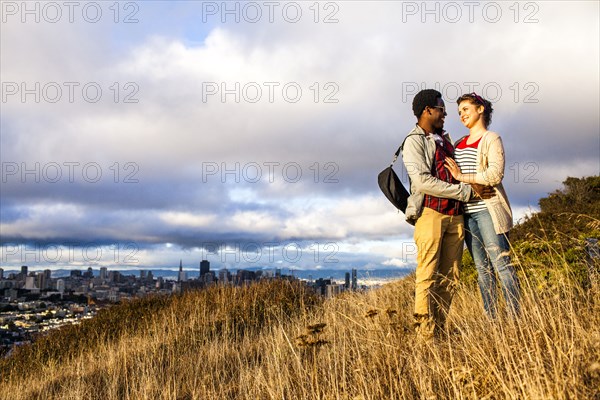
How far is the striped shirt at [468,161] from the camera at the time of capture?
4.27m

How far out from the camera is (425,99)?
436 centimetres

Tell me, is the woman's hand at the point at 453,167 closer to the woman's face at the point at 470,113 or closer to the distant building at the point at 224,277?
the woman's face at the point at 470,113

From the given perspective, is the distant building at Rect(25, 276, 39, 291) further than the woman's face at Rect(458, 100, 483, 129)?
Yes

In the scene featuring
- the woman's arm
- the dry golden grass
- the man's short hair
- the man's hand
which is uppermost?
the man's short hair

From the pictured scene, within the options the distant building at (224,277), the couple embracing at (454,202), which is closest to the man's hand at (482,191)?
the couple embracing at (454,202)

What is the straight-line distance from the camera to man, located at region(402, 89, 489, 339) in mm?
4168

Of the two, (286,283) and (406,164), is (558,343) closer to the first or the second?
(406,164)

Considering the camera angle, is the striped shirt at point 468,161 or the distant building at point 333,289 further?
the distant building at point 333,289

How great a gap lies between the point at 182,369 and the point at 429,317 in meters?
3.68

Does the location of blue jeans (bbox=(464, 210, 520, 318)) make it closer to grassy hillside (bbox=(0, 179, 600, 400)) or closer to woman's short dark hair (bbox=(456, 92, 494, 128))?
grassy hillside (bbox=(0, 179, 600, 400))

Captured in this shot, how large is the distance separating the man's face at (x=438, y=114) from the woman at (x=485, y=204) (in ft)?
0.48

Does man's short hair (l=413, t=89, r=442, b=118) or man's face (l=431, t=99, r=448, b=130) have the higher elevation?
man's short hair (l=413, t=89, r=442, b=118)

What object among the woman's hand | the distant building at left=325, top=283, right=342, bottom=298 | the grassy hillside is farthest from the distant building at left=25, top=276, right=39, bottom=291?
the woman's hand

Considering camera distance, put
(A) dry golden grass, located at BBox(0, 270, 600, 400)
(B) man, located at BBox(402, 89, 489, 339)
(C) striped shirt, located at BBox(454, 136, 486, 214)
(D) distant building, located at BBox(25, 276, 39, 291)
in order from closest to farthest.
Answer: (A) dry golden grass, located at BBox(0, 270, 600, 400) → (B) man, located at BBox(402, 89, 489, 339) → (C) striped shirt, located at BBox(454, 136, 486, 214) → (D) distant building, located at BBox(25, 276, 39, 291)
